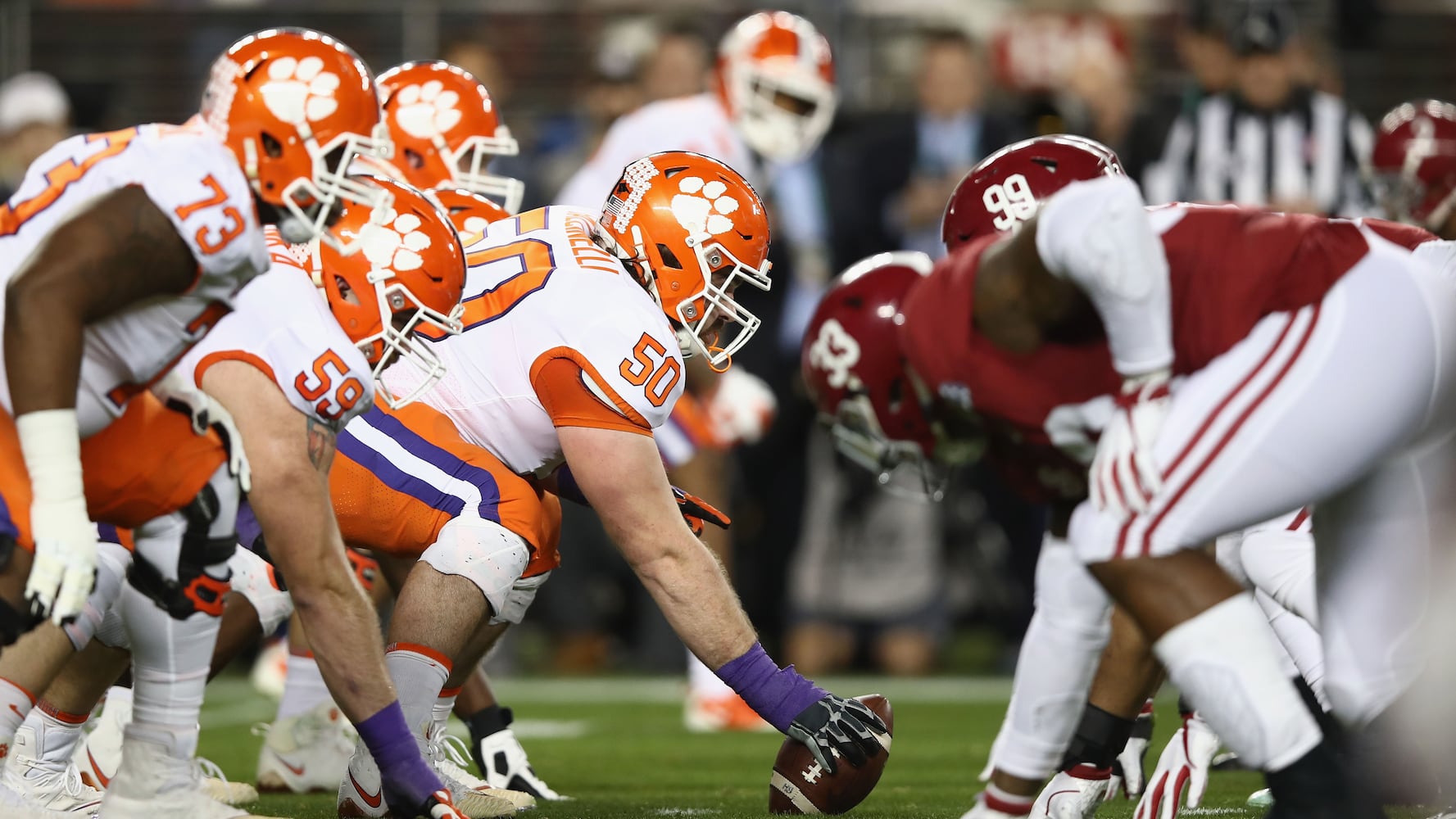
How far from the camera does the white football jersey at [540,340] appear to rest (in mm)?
3877

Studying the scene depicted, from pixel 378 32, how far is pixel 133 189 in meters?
7.22

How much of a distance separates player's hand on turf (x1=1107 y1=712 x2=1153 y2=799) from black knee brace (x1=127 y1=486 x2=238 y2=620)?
6.83ft

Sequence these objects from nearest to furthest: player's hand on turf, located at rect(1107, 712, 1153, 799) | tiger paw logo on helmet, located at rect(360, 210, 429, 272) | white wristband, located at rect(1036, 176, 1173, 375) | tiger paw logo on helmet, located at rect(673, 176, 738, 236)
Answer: white wristband, located at rect(1036, 176, 1173, 375) < tiger paw logo on helmet, located at rect(360, 210, 429, 272) < tiger paw logo on helmet, located at rect(673, 176, 738, 236) < player's hand on turf, located at rect(1107, 712, 1153, 799)

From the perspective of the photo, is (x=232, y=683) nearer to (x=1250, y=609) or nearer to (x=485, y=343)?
(x=485, y=343)

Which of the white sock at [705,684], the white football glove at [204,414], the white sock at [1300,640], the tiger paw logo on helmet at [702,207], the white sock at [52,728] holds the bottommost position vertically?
the white sock at [705,684]

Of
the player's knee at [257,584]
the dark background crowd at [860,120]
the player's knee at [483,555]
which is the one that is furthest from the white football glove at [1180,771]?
the dark background crowd at [860,120]

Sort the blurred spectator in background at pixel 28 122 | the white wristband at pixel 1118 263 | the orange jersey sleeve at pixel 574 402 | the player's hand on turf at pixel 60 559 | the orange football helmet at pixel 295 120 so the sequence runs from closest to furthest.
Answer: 1. the white wristband at pixel 1118 263
2. the player's hand on turf at pixel 60 559
3. the orange football helmet at pixel 295 120
4. the orange jersey sleeve at pixel 574 402
5. the blurred spectator in background at pixel 28 122

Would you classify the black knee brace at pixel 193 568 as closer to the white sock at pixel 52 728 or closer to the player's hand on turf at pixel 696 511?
the white sock at pixel 52 728

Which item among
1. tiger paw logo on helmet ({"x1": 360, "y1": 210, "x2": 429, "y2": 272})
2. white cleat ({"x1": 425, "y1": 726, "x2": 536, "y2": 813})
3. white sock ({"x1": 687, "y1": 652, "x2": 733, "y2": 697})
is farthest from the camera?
white sock ({"x1": 687, "y1": 652, "x2": 733, "y2": 697})

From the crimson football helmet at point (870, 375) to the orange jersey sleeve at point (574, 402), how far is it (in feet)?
1.35

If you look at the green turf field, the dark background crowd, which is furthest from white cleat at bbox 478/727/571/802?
the dark background crowd

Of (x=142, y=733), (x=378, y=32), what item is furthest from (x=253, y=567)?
(x=378, y=32)

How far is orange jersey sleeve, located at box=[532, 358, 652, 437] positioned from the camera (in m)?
3.85

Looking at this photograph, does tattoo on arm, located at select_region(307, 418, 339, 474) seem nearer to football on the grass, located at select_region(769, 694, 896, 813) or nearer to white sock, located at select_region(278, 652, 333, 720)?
football on the grass, located at select_region(769, 694, 896, 813)
